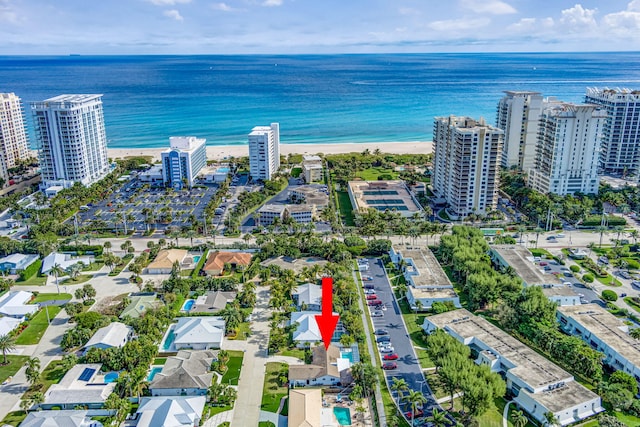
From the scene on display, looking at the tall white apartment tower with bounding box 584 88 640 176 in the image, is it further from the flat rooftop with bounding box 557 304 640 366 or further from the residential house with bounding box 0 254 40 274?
the residential house with bounding box 0 254 40 274

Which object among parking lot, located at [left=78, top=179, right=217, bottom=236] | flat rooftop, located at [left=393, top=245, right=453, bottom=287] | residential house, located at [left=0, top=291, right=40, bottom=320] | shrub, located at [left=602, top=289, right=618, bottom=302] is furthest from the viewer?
parking lot, located at [left=78, top=179, right=217, bottom=236]

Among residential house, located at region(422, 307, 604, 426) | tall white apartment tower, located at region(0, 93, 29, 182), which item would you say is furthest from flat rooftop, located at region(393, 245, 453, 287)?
tall white apartment tower, located at region(0, 93, 29, 182)

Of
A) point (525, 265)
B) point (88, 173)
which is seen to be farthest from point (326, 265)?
point (88, 173)

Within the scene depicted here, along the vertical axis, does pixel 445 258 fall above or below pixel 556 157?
below

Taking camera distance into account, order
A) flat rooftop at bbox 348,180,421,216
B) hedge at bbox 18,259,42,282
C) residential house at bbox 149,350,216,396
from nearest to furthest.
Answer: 1. residential house at bbox 149,350,216,396
2. hedge at bbox 18,259,42,282
3. flat rooftop at bbox 348,180,421,216

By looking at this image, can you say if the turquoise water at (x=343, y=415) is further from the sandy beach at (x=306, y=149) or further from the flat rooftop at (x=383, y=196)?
the sandy beach at (x=306, y=149)

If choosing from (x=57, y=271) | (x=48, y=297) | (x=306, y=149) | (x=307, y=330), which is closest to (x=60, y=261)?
(x=57, y=271)

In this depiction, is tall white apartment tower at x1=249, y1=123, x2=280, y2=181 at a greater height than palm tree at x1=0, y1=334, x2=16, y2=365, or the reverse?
tall white apartment tower at x1=249, y1=123, x2=280, y2=181

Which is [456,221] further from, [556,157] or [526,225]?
[556,157]
